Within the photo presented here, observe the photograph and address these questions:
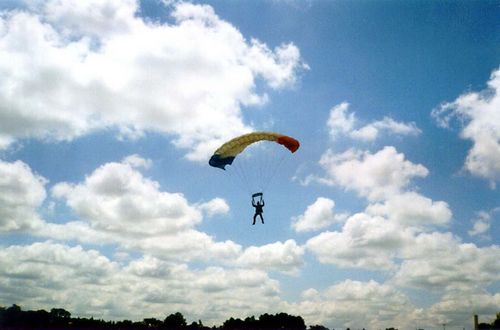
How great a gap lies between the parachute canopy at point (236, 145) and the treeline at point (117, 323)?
21.5 meters

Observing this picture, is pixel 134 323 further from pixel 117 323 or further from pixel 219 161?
pixel 219 161

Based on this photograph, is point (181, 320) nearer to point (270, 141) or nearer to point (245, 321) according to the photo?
point (245, 321)

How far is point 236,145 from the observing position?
106 feet

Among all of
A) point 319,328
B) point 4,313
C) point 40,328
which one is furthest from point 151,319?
point 40,328

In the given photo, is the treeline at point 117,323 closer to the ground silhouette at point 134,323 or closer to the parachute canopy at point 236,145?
the ground silhouette at point 134,323

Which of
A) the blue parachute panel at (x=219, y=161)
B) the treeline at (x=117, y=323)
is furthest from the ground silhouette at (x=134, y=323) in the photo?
the blue parachute panel at (x=219, y=161)

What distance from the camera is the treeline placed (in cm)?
4503

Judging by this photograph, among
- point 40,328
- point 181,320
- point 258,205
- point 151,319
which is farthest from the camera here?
point 181,320

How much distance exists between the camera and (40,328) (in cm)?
4059

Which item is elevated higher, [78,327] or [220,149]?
[220,149]

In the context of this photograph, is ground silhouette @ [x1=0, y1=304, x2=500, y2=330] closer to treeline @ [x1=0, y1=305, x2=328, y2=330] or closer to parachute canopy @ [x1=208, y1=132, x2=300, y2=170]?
treeline @ [x1=0, y1=305, x2=328, y2=330]

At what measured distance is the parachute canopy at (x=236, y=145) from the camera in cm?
3200

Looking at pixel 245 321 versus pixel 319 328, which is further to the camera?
pixel 245 321

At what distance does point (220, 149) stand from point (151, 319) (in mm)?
107849
